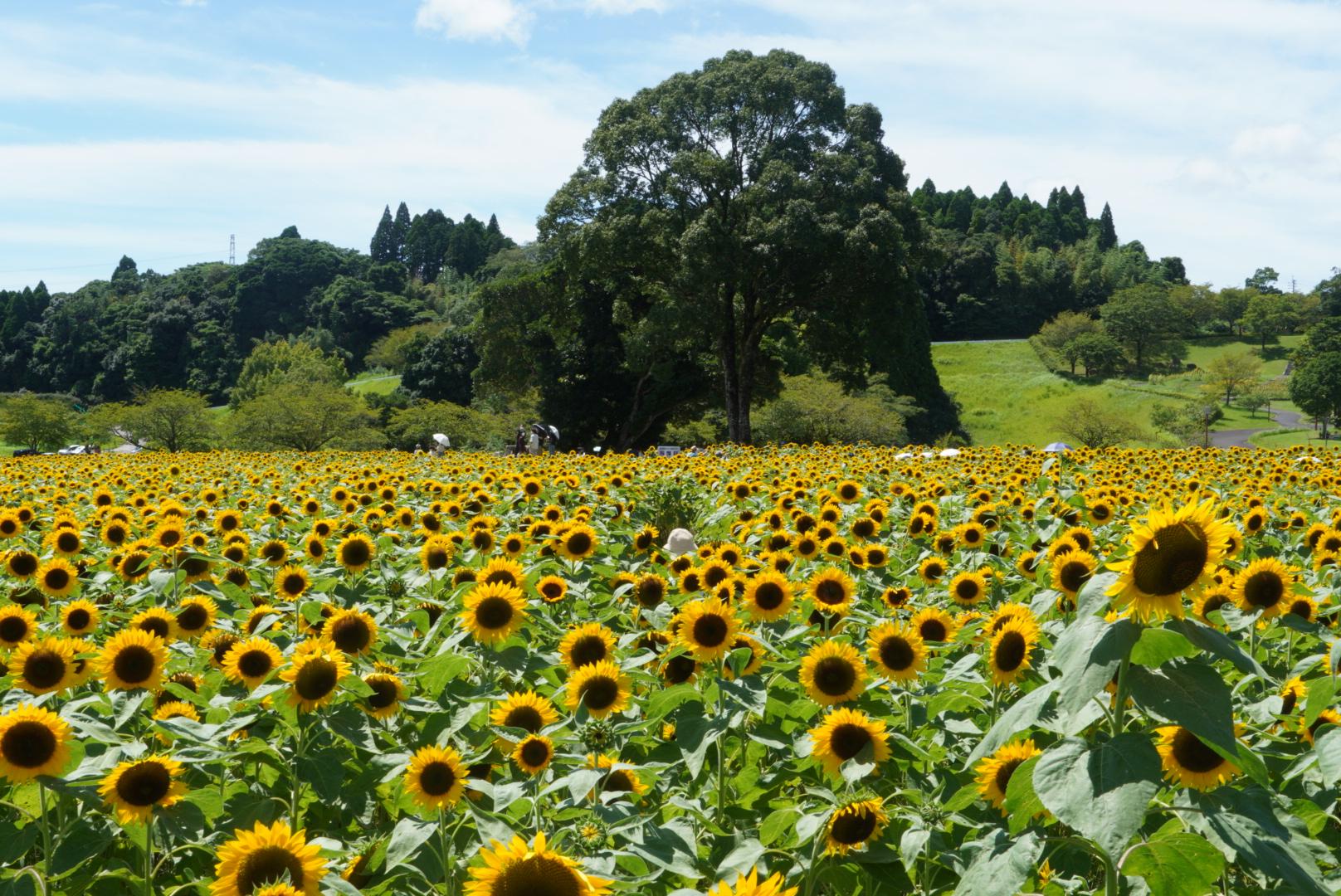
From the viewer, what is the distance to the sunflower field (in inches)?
66.5

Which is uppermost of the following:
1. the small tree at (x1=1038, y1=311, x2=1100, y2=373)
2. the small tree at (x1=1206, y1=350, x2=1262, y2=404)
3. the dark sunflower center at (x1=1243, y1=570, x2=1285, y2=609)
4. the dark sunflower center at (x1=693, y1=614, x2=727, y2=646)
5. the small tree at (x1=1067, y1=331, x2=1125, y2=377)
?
the small tree at (x1=1038, y1=311, x2=1100, y2=373)

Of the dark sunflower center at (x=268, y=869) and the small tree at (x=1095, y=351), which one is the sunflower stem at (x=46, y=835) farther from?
the small tree at (x=1095, y=351)

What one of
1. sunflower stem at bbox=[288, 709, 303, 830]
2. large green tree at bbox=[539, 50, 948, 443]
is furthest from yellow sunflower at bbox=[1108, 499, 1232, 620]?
large green tree at bbox=[539, 50, 948, 443]

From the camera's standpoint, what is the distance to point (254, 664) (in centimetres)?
306

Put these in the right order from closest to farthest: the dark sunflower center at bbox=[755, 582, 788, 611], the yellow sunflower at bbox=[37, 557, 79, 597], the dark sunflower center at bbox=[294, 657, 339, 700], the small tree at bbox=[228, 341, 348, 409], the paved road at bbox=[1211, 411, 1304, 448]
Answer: the dark sunflower center at bbox=[294, 657, 339, 700]
the dark sunflower center at bbox=[755, 582, 788, 611]
the yellow sunflower at bbox=[37, 557, 79, 597]
the paved road at bbox=[1211, 411, 1304, 448]
the small tree at bbox=[228, 341, 348, 409]

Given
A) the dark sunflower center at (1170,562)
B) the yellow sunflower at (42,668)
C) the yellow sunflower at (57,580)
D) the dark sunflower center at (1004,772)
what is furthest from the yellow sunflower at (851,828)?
the yellow sunflower at (57,580)

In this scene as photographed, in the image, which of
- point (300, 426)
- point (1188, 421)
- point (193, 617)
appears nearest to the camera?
point (193, 617)

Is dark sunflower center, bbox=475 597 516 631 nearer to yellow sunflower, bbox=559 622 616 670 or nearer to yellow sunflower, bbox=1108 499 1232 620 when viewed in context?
yellow sunflower, bbox=559 622 616 670

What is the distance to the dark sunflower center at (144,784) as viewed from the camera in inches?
90.4

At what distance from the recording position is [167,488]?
926 cm

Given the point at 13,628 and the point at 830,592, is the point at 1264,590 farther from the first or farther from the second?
the point at 13,628

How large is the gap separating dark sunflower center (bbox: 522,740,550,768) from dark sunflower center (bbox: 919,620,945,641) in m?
1.61

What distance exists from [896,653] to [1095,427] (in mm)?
44586

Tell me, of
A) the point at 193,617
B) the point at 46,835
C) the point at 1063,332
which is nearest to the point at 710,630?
the point at 46,835
